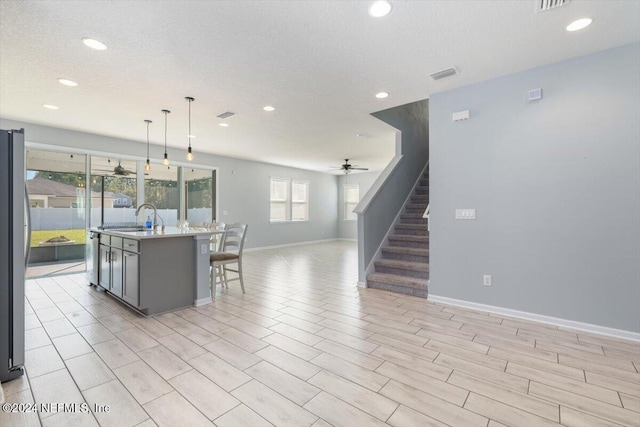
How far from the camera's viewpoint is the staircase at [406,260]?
13.6ft

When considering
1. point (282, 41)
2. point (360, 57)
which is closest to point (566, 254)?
→ point (360, 57)

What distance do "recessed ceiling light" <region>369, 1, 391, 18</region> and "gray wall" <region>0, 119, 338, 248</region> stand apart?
6.01m

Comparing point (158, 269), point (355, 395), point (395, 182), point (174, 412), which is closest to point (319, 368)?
point (355, 395)

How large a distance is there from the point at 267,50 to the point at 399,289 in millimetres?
3415

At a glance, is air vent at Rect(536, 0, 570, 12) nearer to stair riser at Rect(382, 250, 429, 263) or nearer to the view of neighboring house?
stair riser at Rect(382, 250, 429, 263)

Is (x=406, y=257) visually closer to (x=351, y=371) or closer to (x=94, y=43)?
(x=351, y=371)

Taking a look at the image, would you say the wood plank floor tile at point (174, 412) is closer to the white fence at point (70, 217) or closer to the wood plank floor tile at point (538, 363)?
the wood plank floor tile at point (538, 363)

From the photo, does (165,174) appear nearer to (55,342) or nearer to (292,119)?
(292,119)

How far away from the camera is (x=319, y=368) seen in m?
2.18

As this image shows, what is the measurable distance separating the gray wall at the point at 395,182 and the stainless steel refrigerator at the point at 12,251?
11.9 feet

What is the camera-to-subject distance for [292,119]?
15.8 ft

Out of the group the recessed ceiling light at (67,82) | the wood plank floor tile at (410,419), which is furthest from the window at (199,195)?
the wood plank floor tile at (410,419)

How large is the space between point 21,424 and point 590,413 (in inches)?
129

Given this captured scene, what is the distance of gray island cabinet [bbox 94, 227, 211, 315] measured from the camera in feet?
10.4
